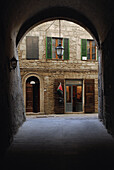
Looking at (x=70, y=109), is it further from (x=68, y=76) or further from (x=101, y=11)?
(x=101, y=11)

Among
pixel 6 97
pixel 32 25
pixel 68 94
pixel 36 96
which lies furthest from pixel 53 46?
pixel 6 97

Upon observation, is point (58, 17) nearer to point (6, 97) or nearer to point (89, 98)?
point (6, 97)

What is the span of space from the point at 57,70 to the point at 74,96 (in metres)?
2.34

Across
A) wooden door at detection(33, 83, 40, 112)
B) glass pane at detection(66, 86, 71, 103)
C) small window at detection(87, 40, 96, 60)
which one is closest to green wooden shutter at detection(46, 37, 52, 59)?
wooden door at detection(33, 83, 40, 112)

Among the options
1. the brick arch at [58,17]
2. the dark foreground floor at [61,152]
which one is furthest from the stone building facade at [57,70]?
the dark foreground floor at [61,152]

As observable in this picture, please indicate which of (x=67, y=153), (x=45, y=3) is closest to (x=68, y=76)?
(x=45, y=3)

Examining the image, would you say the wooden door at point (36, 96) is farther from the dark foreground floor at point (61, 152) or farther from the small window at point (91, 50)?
the dark foreground floor at point (61, 152)

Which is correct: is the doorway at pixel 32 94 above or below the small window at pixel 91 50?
below

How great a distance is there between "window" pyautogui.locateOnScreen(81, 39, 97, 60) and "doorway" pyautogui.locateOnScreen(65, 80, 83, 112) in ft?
6.16

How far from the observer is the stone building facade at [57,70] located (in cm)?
1121

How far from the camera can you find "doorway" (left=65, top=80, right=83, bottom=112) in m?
11.9

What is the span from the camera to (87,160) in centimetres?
301

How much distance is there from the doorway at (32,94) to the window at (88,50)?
12.5 feet

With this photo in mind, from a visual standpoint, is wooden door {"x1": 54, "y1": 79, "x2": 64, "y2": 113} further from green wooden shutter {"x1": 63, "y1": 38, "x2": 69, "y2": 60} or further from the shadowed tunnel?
the shadowed tunnel
